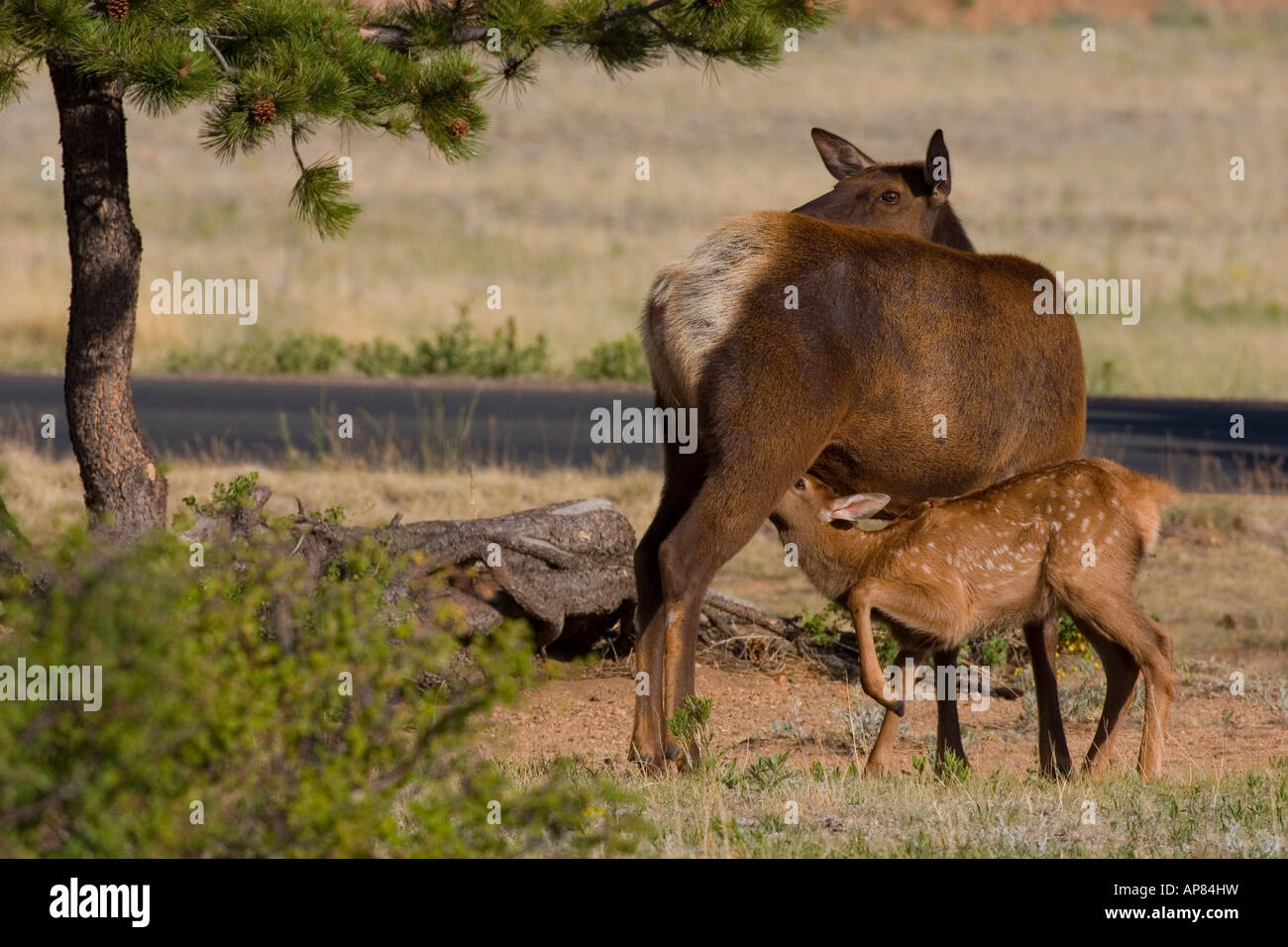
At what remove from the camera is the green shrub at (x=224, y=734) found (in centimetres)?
427

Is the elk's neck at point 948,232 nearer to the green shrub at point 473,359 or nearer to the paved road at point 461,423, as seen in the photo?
the paved road at point 461,423

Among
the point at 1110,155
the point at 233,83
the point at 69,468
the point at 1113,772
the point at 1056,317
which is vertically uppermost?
the point at 1110,155

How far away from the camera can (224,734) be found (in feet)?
14.5

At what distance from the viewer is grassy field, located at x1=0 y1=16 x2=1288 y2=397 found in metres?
28.2

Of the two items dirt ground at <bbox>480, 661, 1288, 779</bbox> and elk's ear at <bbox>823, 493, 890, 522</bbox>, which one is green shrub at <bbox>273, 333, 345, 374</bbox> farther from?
elk's ear at <bbox>823, 493, 890, 522</bbox>

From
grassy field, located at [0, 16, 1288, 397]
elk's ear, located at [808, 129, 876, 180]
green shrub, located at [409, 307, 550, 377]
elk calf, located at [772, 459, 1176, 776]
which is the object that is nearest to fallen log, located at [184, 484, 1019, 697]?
elk calf, located at [772, 459, 1176, 776]

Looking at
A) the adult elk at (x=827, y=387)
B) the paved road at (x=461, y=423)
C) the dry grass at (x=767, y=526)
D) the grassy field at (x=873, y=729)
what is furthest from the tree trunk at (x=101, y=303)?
the paved road at (x=461, y=423)

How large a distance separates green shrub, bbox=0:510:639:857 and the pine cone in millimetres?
2487

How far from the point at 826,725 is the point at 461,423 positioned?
8582mm

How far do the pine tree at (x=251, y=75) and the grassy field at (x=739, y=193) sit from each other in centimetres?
1450

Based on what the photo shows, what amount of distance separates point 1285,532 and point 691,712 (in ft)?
26.0

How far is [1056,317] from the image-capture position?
25.8 ft
